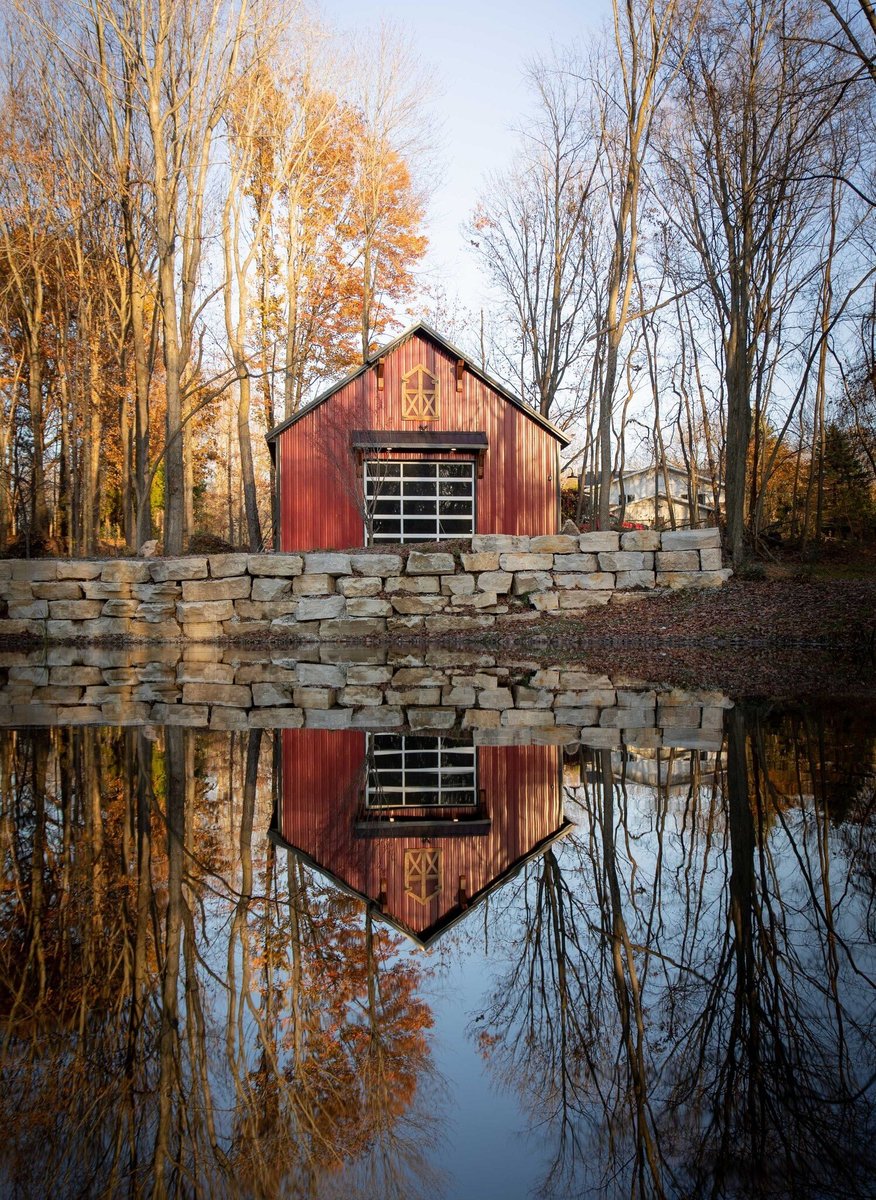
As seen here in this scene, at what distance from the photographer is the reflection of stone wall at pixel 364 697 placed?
7.24 m

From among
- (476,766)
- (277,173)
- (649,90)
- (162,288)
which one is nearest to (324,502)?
(162,288)

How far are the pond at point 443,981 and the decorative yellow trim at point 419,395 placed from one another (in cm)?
1694

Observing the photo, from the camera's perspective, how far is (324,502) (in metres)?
21.2

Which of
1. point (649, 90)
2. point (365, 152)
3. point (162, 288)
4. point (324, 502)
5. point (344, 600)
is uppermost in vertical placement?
point (365, 152)

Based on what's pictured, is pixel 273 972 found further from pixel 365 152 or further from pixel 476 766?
pixel 365 152

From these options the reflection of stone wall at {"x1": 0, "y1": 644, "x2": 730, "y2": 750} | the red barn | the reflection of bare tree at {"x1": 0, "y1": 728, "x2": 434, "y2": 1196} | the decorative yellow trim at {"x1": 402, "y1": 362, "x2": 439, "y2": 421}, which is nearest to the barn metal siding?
the red barn

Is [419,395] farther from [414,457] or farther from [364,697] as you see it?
[364,697]

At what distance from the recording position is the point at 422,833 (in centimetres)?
412

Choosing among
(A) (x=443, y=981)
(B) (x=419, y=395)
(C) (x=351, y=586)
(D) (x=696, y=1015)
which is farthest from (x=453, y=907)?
(B) (x=419, y=395)

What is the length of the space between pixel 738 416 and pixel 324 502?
31.0 ft

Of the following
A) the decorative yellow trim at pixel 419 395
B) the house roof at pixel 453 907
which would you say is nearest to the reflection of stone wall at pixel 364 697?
the house roof at pixel 453 907

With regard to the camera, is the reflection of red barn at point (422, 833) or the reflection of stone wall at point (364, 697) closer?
the reflection of red barn at point (422, 833)

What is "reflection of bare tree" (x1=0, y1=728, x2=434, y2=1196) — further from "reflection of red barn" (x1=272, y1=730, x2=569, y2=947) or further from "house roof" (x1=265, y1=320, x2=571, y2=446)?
"house roof" (x1=265, y1=320, x2=571, y2=446)

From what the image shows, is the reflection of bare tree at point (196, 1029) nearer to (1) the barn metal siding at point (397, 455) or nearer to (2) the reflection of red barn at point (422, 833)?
(2) the reflection of red barn at point (422, 833)
